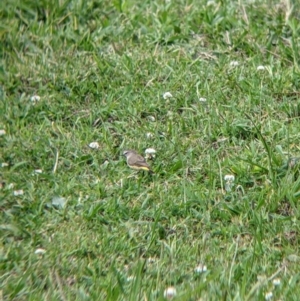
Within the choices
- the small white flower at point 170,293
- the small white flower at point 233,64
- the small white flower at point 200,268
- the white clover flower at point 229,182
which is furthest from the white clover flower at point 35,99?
the small white flower at point 170,293

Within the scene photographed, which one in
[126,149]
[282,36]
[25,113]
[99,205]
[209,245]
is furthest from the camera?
[282,36]

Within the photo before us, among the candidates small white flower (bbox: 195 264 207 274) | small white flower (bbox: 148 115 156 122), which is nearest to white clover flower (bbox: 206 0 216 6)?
small white flower (bbox: 148 115 156 122)

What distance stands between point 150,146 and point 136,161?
1.01 feet

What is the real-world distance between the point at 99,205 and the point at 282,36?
90.8 inches

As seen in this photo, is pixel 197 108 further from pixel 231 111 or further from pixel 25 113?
pixel 25 113

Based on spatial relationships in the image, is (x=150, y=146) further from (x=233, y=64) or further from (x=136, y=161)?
(x=233, y=64)

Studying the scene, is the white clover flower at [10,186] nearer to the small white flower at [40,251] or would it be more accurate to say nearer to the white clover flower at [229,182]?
the small white flower at [40,251]

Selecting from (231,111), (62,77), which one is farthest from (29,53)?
(231,111)

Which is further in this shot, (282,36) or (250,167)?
(282,36)

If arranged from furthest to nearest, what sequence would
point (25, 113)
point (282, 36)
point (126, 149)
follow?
point (282, 36), point (25, 113), point (126, 149)

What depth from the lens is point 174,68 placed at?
620cm

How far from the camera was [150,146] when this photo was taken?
547cm

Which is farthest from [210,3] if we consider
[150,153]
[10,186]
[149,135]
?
[10,186]

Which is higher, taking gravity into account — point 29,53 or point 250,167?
point 250,167
